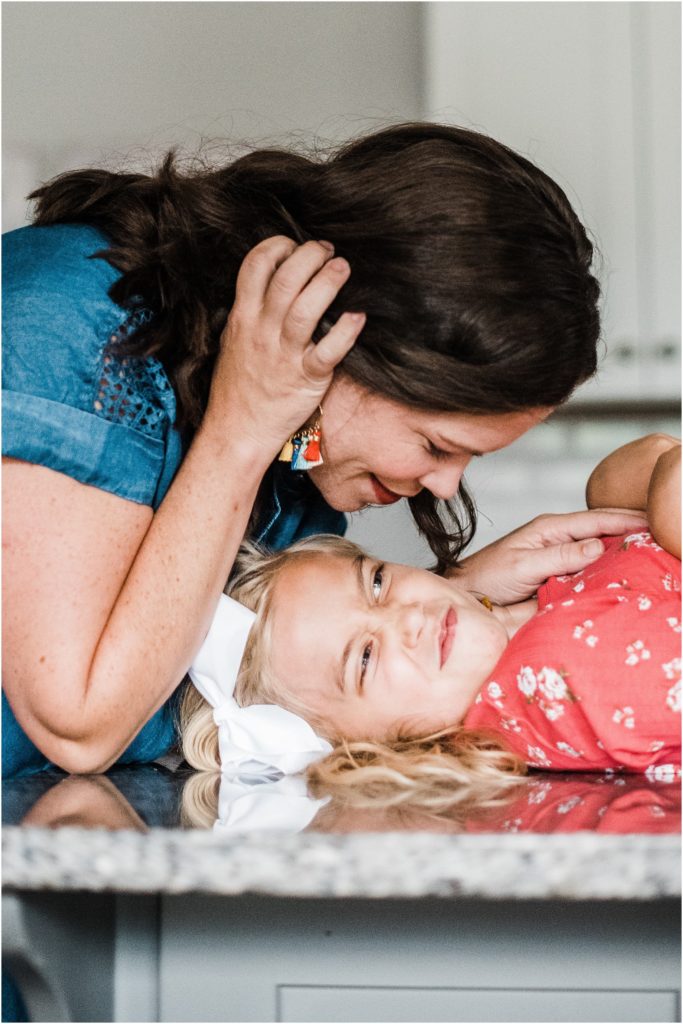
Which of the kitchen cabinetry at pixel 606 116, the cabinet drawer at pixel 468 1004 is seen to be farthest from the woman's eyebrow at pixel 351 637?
the kitchen cabinetry at pixel 606 116

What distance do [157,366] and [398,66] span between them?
266 cm

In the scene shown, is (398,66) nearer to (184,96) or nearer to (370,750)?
(184,96)

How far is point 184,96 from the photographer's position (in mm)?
3316

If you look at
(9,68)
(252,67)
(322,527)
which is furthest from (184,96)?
(322,527)

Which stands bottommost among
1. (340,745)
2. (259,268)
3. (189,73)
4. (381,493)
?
(340,745)

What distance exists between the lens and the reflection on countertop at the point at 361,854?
0.62m

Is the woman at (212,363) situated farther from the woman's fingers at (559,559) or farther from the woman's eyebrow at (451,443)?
the woman's fingers at (559,559)

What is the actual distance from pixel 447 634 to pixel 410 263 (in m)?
0.45

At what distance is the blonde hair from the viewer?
3.00ft

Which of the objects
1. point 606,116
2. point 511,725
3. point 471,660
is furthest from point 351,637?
point 606,116

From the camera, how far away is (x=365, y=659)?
125 cm

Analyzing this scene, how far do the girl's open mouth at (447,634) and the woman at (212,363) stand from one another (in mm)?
203

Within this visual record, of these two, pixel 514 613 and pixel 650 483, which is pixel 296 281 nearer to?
pixel 650 483

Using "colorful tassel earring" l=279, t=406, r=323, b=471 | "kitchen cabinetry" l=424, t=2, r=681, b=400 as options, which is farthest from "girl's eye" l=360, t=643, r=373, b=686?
"kitchen cabinetry" l=424, t=2, r=681, b=400
